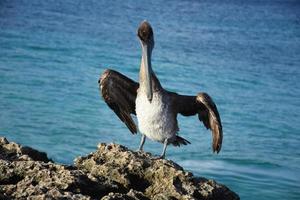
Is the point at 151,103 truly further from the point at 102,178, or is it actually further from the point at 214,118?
the point at 102,178

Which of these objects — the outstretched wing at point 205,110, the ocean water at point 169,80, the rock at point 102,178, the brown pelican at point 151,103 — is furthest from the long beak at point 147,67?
the ocean water at point 169,80

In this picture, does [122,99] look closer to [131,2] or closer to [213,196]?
[213,196]

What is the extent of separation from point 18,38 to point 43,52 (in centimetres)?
182

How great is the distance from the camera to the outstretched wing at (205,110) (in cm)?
701

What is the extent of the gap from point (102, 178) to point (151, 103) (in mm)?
1615

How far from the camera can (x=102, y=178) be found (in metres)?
5.25

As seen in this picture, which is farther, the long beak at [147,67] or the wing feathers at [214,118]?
the wing feathers at [214,118]

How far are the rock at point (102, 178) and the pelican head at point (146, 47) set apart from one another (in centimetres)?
91

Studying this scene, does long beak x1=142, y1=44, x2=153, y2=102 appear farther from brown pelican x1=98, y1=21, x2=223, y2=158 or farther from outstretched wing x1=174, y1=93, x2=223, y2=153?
outstretched wing x1=174, y1=93, x2=223, y2=153

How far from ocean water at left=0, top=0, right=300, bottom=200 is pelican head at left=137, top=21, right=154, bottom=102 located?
7.14 metres

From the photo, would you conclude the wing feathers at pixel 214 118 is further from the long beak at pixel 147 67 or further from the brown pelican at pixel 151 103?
the long beak at pixel 147 67

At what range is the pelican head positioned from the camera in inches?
258

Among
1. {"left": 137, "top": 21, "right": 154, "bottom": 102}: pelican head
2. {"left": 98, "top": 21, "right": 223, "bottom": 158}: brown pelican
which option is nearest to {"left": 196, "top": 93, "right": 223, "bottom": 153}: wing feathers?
{"left": 98, "top": 21, "right": 223, "bottom": 158}: brown pelican

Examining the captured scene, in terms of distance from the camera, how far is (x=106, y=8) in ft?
126
